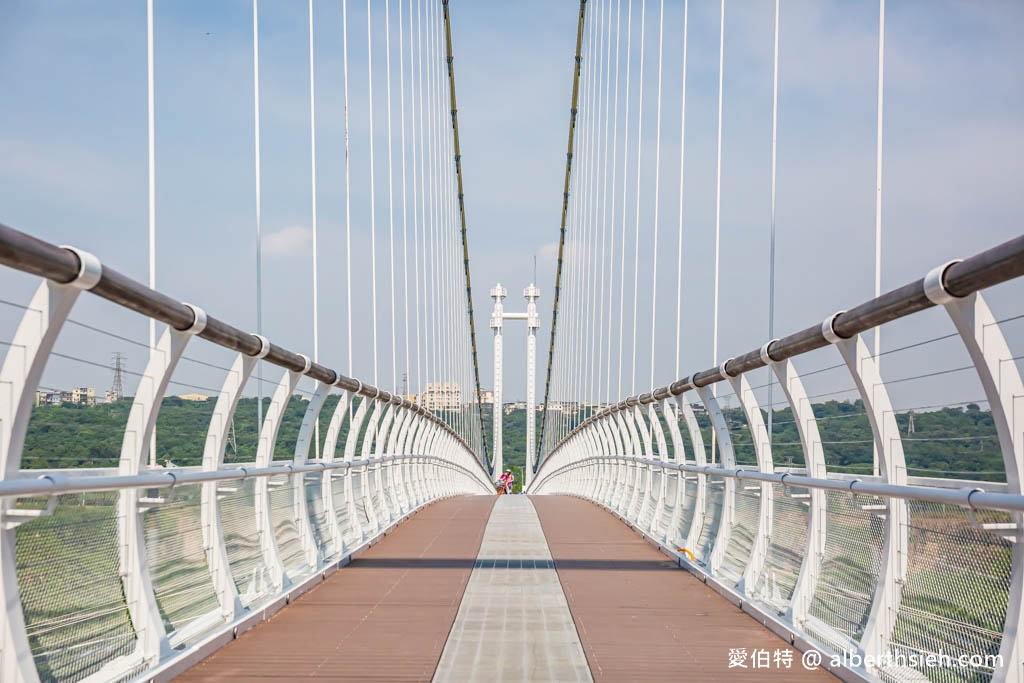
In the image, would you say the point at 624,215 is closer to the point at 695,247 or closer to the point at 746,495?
the point at 695,247

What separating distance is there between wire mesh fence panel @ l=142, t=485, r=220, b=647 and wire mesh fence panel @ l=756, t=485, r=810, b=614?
7.72 feet

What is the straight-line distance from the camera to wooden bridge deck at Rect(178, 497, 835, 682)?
154 inches

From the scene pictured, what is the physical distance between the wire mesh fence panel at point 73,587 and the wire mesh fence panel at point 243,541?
1.13 m

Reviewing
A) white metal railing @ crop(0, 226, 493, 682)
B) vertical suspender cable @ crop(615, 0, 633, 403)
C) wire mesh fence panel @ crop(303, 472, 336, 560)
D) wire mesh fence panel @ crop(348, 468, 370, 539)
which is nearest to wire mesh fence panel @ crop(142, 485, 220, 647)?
white metal railing @ crop(0, 226, 493, 682)

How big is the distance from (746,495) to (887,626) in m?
2.26

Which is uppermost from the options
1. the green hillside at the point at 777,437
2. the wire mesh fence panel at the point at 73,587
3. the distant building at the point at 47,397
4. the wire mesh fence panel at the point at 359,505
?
the distant building at the point at 47,397

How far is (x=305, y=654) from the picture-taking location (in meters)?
4.20

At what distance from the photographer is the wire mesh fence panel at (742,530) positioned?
545 centimetres

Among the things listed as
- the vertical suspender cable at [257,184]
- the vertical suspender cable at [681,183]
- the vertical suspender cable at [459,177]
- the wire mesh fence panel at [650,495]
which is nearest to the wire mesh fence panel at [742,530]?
the wire mesh fence panel at [650,495]

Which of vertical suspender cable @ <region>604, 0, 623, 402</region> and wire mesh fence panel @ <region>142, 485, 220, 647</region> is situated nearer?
wire mesh fence panel @ <region>142, 485, 220, 647</region>

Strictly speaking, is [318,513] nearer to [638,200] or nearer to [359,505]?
[359,505]

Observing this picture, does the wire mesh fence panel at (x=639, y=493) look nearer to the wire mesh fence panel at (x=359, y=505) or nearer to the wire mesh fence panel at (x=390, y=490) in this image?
the wire mesh fence panel at (x=390, y=490)

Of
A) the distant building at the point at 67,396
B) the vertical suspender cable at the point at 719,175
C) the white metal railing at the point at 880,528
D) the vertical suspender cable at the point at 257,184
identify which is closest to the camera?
the white metal railing at the point at 880,528

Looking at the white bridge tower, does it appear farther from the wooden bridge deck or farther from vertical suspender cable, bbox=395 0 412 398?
the wooden bridge deck
